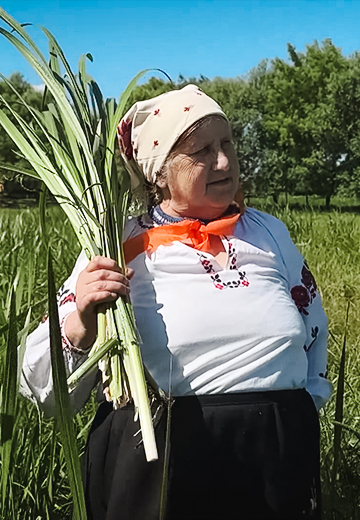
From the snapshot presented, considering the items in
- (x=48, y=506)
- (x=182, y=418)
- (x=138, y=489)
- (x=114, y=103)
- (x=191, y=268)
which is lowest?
(x=48, y=506)

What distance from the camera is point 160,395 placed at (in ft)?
2.85

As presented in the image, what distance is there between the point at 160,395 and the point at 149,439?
98 mm

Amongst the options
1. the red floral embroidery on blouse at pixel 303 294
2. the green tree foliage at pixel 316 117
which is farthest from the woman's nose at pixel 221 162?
the green tree foliage at pixel 316 117

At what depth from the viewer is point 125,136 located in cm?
104

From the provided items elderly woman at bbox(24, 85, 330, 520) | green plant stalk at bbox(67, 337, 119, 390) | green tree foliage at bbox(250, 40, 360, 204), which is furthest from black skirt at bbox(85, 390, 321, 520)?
green tree foliage at bbox(250, 40, 360, 204)

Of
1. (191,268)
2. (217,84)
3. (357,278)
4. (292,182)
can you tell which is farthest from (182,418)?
(292,182)

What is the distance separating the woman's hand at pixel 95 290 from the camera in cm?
85

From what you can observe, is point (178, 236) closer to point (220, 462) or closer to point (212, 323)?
point (212, 323)

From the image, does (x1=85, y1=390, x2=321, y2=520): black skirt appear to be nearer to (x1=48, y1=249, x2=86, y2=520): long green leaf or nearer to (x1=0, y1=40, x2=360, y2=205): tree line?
(x1=48, y1=249, x2=86, y2=520): long green leaf

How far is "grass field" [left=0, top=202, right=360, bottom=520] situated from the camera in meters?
1.15

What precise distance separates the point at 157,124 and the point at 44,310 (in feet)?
1.19

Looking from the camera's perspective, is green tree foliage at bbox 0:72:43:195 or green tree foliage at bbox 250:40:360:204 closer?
green tree foliage at bbox 0:72:43:195

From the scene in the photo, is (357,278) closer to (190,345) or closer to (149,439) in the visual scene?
(190,345)

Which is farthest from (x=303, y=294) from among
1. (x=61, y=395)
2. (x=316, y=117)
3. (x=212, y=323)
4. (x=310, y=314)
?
(x=316, y=117)
